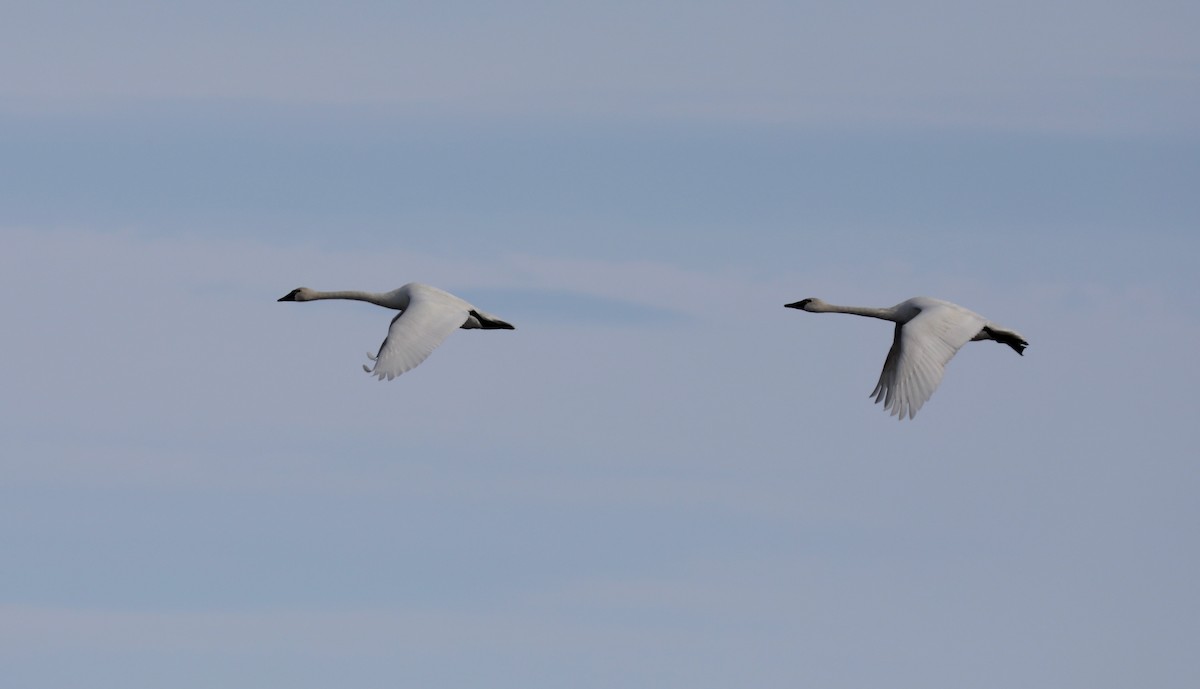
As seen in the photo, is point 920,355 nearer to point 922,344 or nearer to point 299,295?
point 922,344

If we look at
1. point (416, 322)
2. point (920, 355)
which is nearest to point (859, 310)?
point (920, 355)

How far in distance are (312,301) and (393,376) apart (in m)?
11.8

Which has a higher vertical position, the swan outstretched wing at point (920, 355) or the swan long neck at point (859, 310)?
the swan long neck at point (859, 310)

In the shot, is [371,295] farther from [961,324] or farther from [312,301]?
[961,324]

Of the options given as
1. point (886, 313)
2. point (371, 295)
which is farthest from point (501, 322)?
point (886, 313)

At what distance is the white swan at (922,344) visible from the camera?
2534 inches

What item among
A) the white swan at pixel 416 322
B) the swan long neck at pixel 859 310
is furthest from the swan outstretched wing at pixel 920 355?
the white swan at pixel 416 322

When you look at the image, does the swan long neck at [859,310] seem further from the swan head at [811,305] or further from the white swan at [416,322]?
the white swan at [416,322]

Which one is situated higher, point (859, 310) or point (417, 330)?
point (859, 310)

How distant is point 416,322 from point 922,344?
10.1 m

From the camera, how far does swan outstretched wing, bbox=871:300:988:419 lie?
64.4 meters

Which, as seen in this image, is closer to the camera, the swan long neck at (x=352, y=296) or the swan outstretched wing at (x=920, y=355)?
the swan outstretched wing at (x=920, y=355)

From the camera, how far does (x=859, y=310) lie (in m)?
71.2

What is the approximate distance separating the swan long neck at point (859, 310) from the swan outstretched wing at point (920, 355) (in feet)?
8.55
